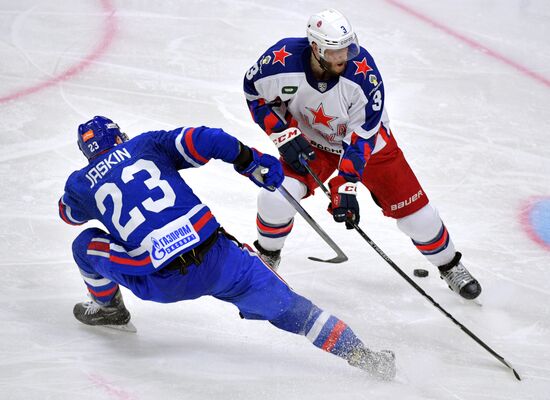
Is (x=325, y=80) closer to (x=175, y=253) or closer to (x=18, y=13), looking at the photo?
(x=175, y=253)

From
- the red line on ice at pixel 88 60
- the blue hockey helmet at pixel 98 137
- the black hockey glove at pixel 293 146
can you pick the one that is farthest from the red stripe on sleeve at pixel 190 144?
the red line on ice at pixel 88 60

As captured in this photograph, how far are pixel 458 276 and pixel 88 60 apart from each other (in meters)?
3.12

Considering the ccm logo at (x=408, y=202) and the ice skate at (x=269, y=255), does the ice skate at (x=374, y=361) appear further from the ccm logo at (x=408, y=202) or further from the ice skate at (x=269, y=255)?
the ice skate at (x=269, y=255)

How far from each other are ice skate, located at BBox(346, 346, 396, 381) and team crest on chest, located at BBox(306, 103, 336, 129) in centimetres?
99

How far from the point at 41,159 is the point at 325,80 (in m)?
1.91

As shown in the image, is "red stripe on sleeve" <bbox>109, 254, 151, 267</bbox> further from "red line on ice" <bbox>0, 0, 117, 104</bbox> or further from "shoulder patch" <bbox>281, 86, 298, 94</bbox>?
"red line on ice" <bbox>0, 0, 117, 104</bbox>

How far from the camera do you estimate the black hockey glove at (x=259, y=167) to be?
299 cm

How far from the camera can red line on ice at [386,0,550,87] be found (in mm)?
5684

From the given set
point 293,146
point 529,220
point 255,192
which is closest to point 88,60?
point 255,192

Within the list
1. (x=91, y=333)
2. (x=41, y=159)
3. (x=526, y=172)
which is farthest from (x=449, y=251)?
(x=41, y=159)

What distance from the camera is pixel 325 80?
3354 millimetres

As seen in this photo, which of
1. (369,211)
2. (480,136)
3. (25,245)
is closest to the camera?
(25,245)

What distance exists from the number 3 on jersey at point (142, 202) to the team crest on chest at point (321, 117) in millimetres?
895

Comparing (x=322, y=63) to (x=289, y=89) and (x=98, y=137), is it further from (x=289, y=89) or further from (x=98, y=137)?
(x=98, y=137)
